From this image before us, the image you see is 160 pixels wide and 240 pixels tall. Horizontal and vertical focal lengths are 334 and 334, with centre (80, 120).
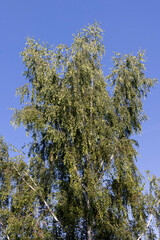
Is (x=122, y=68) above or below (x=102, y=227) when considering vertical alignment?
above

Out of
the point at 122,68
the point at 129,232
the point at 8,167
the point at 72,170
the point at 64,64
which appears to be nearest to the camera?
the point at 129,232

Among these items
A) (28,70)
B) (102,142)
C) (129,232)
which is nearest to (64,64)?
(28,70)

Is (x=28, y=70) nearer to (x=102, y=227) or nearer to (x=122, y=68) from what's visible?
(x=122, y=68)

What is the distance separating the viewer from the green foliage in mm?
14742

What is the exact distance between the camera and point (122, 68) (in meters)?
18.8

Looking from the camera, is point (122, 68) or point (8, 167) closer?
point (8, 167)

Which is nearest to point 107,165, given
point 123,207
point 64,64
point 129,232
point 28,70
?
point 123,207

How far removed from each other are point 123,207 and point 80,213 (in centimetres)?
189

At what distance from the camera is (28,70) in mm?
18625

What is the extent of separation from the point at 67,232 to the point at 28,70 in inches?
350

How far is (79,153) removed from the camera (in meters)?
16.4

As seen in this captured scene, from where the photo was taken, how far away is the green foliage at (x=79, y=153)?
14742 millimetres

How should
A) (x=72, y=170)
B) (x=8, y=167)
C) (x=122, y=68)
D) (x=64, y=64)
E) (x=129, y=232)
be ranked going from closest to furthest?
(x=129, y=232)
(x=72, y=170)
(x=8, y=167)
(x=64, y=64)
(x=122, y=68)

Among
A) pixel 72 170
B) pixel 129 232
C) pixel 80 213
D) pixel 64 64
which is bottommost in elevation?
pixel 129 232
